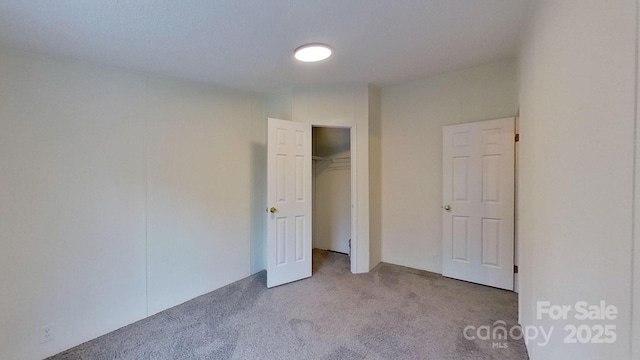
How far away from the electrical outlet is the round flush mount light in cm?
292

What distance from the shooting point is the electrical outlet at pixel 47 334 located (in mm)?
2012

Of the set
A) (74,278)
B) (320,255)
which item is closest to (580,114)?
(74,278)

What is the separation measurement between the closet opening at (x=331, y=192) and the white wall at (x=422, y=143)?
0.77m

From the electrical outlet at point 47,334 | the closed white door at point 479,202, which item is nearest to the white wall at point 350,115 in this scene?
the closed white door at point 479,202

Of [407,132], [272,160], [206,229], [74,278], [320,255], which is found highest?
[407,132]

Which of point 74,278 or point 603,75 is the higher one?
point 603,75

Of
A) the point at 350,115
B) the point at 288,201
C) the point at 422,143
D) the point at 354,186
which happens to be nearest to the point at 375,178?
the point at 354,186

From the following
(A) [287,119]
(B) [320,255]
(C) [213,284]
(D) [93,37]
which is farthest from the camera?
(B) [320,255]

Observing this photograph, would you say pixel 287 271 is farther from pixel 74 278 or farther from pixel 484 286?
pixel 484 286

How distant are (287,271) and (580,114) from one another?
2.92 metres

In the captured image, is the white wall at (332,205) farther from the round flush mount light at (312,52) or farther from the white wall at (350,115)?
the round flush mount light at (312,52)

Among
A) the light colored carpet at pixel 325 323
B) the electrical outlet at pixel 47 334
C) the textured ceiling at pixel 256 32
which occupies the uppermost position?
the textured ceiling at pixel 256 32

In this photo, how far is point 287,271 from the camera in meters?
3.20

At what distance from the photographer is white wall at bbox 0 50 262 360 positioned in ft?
6.41
